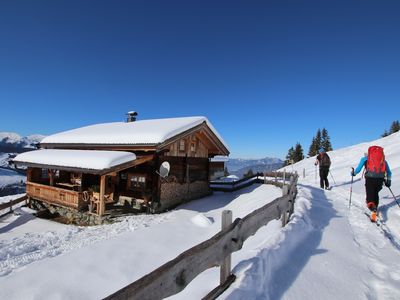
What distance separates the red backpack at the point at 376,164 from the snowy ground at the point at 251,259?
147cm

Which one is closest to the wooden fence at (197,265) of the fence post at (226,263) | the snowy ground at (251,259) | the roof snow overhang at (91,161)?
the fence post at (226,263)

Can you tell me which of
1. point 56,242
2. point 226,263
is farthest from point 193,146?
point 226,263

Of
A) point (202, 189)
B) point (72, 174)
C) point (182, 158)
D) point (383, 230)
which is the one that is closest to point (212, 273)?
point (383, 230)

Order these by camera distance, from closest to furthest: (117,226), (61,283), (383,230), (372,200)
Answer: (61,283) < (383,230) < (372,200) < (117,226)

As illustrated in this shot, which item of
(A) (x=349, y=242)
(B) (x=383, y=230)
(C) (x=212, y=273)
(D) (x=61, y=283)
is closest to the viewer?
(C) (x=212, y=273)

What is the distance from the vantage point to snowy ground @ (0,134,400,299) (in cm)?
353

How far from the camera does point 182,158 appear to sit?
49.0 ft

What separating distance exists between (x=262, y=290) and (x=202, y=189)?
44.7 ft

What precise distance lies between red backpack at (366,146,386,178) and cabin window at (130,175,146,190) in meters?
10.1

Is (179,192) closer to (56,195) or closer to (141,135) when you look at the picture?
(141,135)

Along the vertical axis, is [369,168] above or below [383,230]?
above

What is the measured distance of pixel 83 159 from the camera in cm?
1213

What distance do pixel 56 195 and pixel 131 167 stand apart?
4436 mm

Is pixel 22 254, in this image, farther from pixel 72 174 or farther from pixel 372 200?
pixel 372 200
